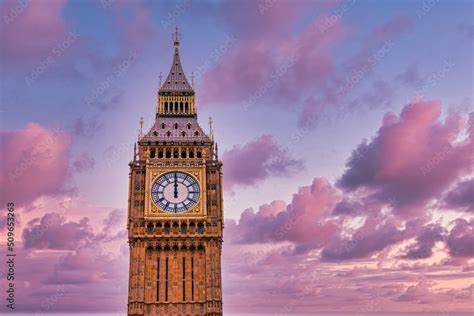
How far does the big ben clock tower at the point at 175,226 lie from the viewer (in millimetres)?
84562

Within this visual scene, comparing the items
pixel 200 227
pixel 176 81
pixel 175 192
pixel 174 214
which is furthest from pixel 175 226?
pixel 176 81

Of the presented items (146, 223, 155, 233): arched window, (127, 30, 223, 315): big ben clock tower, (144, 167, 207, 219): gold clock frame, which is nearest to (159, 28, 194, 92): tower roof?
(127, 30, 223, 315): big ben clock tower

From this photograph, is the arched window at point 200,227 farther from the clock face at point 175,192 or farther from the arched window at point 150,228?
the arched window at point 150,228

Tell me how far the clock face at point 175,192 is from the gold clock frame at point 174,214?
0.42 m

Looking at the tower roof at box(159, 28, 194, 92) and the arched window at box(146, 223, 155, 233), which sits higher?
the tower roof at box(159, 28, 194, 92)

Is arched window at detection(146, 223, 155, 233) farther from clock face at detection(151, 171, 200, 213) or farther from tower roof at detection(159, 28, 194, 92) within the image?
tower roof at detection(159, 28, 194, 92)

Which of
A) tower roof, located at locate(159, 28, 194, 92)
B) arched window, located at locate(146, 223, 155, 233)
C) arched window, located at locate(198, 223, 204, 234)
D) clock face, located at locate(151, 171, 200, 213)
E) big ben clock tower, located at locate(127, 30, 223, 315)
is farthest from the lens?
tower roof, located at locate(159, 28, 194, 92)

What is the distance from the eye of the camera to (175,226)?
8644 centimetres

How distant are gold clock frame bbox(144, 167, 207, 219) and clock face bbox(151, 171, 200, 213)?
1.39 feet

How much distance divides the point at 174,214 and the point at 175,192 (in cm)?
337

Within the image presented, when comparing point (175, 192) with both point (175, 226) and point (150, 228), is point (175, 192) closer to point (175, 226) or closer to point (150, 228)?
point (175, 226)

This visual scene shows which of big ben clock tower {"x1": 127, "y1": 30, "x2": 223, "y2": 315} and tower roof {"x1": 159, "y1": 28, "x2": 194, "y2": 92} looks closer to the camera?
big ben clock tower {"x1": 127, "y1": 30, "x2": 223, "y2": 315}

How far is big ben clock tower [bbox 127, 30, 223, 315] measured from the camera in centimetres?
8456

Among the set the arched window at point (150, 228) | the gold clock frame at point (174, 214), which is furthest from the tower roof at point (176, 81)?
the arched window at point (150, 228)
